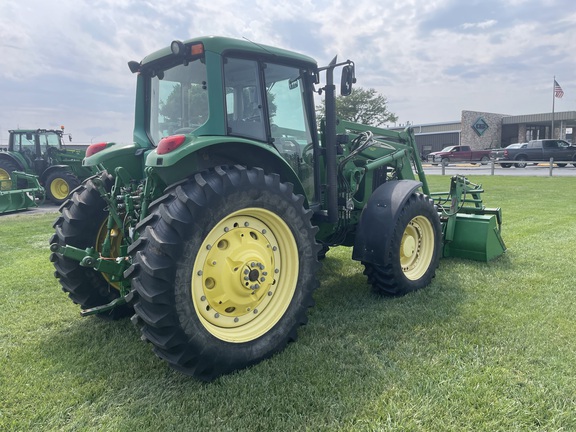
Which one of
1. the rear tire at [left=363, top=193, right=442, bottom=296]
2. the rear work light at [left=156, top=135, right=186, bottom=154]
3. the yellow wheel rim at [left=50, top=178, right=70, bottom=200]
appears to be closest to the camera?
the rear work light at [left=156, top=135, right=186, bottom=154]

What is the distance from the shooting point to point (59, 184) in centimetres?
1392

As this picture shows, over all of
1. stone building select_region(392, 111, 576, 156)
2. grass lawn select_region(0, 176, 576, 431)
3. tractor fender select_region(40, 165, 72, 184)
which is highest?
stone building select_region(392, 111, 576, 156)

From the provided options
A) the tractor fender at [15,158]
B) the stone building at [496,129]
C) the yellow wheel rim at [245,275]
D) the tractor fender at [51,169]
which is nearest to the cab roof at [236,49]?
the yellow wheel rim at [245,275]

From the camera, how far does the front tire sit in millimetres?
2518

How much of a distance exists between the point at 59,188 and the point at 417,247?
12894mm

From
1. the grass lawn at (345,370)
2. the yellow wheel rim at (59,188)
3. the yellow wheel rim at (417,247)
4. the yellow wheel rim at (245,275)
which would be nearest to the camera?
the grass lawn at (345,370)

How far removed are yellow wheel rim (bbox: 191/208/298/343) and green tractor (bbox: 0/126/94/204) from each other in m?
12.2

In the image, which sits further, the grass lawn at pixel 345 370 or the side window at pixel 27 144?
the side window at pixel 27 144

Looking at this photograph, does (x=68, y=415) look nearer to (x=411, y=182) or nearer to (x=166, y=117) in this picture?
(x=166, y=117)

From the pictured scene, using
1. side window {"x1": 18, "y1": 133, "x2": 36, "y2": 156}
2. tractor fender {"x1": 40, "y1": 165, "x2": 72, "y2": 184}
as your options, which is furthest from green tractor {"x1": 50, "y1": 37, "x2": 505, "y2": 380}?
side window {"x1": 18, "y1": 133, "x2": 36, "y2": 156}

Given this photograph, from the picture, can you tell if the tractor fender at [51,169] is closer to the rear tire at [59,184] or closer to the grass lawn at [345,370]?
the rear tire at [59,184]

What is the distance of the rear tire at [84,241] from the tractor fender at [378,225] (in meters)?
2.20

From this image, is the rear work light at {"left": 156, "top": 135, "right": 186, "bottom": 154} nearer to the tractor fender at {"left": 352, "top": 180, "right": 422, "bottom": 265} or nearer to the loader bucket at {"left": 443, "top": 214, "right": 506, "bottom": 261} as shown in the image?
the tractor fender at {"left": 352, "top": 180, "right": 422, "bottom": 265}

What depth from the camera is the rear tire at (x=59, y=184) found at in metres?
13.5
